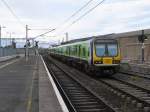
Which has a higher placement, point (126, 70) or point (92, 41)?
point (92, 41)

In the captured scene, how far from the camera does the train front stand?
26.9 metres

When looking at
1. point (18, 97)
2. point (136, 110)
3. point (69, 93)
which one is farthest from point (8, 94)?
point (136, 110)

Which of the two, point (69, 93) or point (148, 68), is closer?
point (69, 93)

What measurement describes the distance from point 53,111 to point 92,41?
15767 millimetres

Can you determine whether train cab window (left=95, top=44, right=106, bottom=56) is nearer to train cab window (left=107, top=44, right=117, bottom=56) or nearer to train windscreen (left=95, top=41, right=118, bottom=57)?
train windscreen (left=95, top=41, right=118, bottom=57)

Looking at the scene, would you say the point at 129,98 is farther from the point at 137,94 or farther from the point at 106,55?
the point at 106,55

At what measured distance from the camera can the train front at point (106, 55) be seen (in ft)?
88.2

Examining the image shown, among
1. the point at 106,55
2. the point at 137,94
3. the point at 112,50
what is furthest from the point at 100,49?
the point at 137,94

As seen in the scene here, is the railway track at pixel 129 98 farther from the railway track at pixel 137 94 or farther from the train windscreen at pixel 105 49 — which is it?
the train windscreen at pixel 105 49

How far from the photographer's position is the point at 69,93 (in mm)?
19156

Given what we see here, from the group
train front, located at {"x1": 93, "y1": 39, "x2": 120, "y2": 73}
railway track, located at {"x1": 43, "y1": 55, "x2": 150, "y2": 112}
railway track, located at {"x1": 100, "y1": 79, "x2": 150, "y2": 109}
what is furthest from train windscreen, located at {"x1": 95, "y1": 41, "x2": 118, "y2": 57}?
railway track, located at {"x1": 43, "y1": 55, "x2": 150, "y2": 112}

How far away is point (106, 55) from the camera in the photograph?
27312 mm

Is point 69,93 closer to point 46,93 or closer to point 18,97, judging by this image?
point 46,93

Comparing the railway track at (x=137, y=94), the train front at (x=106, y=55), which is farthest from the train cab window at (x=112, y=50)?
the railway track at (x=137, y=94)
